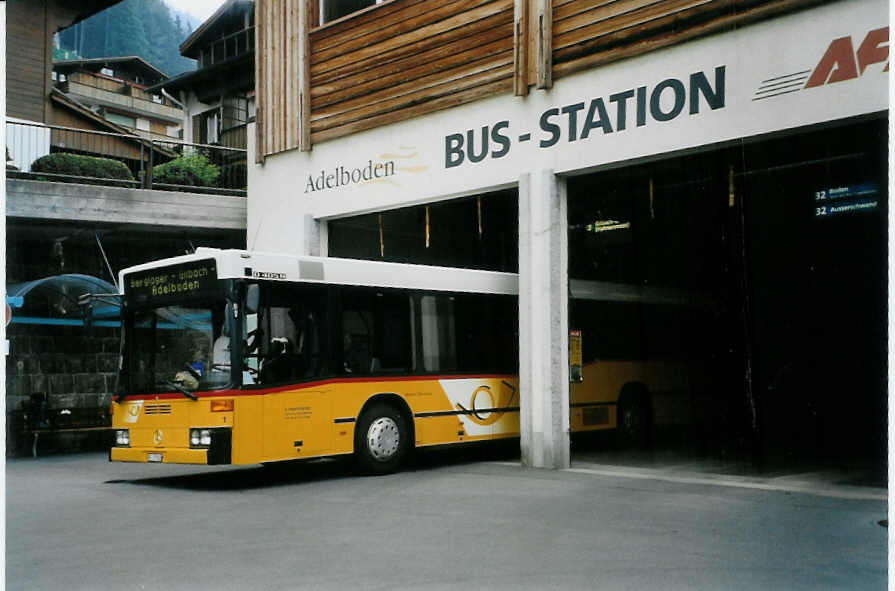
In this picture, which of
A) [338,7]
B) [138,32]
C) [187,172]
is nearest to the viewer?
[138,32]

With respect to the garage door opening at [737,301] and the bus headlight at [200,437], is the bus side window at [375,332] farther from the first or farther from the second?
the garage door opening at [737,301]

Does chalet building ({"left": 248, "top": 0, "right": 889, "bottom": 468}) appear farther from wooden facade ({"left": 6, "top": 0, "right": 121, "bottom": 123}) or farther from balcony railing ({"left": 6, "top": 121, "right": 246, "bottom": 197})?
balcony railing ({"left": 6, "top": 121, "right": 246, "bottom": 197})

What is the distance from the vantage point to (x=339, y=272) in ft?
41.8

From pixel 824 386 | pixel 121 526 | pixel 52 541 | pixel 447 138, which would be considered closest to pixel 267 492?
pixel 121 526

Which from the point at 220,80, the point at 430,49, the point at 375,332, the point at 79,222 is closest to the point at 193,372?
the point at 375,332

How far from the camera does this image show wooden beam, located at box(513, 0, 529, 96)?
45.7 feet

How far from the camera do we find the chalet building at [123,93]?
1295 cm

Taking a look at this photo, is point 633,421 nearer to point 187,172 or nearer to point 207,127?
point 187,172

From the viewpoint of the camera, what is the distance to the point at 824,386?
71.5 feet

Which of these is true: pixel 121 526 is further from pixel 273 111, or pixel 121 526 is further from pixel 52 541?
pixel 273 111

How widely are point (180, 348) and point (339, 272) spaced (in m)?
2.28

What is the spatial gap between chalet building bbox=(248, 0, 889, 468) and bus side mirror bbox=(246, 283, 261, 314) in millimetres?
3719

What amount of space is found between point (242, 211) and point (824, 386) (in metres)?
12.5

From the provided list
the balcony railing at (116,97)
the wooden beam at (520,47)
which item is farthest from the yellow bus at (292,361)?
the balcony railing at (116,97)
